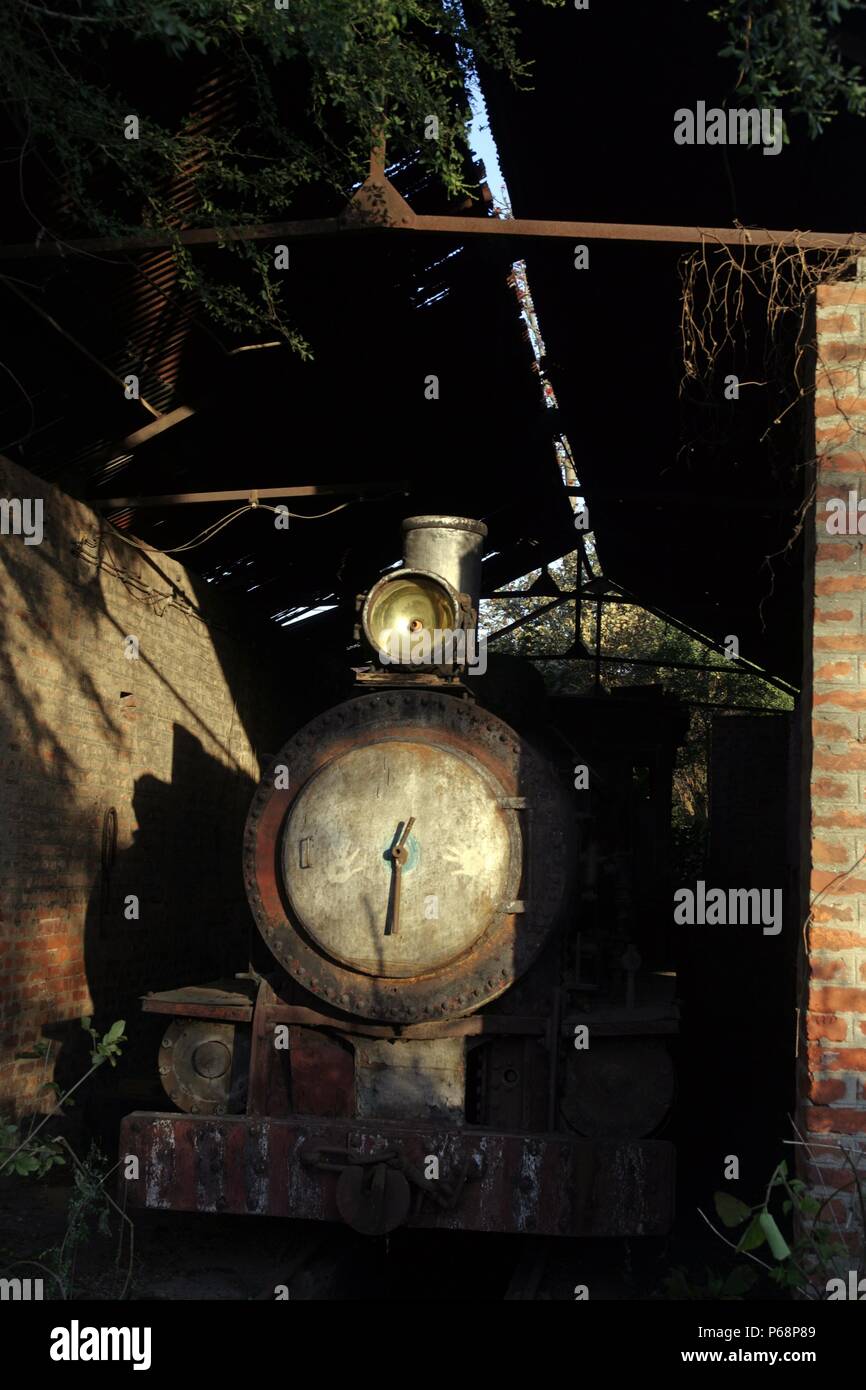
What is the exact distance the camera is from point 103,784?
8617 millimetres

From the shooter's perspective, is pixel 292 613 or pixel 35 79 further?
pixel 292 613

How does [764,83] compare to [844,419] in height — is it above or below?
above

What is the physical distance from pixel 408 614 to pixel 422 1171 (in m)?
2.41

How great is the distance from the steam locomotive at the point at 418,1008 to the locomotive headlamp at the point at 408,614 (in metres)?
0.01

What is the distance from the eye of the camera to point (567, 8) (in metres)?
5.49

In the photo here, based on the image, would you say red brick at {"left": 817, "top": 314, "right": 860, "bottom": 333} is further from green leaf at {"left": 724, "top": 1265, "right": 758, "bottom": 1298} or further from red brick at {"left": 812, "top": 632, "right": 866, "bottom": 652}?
green leaf at {"left": 724, "top": 1265, "right": 758, "bottom": 1298}

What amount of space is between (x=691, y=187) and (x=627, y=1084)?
4.04 m

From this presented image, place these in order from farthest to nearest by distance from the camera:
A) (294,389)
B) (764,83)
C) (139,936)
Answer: (139,936), (294,389), (764,83)

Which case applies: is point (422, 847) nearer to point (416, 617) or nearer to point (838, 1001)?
point (416, 617)

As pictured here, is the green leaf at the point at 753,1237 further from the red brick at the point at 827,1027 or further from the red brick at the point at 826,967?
the red brick at the point at 826,967

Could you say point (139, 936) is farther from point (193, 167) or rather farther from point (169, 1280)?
point (193, 167)

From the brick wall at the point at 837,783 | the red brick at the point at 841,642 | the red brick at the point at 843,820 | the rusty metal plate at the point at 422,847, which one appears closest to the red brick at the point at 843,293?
the brick wall at the point at 837,783

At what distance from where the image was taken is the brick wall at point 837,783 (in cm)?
407
